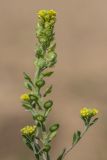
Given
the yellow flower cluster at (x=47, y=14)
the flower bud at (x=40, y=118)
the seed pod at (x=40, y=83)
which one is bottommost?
the flower bud at (x=40, y=118)

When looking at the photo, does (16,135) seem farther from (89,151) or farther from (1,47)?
(1,47)

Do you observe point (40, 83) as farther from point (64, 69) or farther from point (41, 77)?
point (64, 69)

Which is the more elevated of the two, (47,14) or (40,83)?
(47,14)

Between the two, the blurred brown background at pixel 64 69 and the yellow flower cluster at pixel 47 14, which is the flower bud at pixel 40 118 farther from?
the blurred brown background at pixel 64 69

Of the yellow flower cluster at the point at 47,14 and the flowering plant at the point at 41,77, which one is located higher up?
A: the yellow flower cluster at the point at 47,14

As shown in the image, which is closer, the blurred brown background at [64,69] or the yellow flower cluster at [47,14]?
the yellow flower cluster at [47,14]

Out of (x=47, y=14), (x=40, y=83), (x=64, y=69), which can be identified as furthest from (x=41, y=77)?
(x=64, y=69)

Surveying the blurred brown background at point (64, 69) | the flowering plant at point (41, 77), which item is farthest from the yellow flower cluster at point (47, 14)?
the blurred brown background at point (64, 69)

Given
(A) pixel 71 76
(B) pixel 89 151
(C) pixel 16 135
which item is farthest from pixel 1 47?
(B) pixel 89 151

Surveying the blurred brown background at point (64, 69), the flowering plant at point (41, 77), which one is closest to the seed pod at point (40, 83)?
the flowering plant at point (41, 77)

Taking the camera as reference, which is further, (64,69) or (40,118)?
(64,69)
